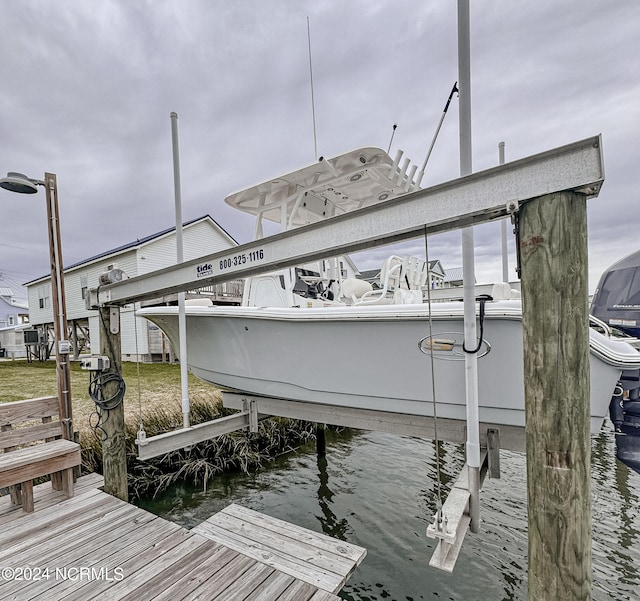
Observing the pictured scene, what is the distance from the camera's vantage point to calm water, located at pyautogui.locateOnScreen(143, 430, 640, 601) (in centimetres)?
298

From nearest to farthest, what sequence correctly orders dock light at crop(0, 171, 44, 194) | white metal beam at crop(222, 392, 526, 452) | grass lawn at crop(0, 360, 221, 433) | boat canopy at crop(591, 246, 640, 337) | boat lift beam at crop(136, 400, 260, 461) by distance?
1. white metal beam at crop(222, 392, 526, 452)
2. dock light at crop(0, 171, 44, 194)
3. boat lift beam at crop(136, 400, 260, 461)
4. boat canopy at crop(591, 246, 640, 337)
5. grass lawn at crop(0, 360, 221, 433)

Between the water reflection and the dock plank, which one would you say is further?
the water reflection

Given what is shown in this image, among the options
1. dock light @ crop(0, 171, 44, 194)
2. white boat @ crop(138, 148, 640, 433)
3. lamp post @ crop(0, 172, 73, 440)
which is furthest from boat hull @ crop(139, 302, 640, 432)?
dock light @ crop(0, 171, 44, 194)

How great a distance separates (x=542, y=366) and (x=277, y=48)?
5.48m

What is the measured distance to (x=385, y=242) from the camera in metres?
1.92

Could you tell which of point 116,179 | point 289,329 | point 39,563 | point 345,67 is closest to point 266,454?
point 289,329

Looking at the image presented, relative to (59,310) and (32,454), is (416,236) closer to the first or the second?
(32,454)

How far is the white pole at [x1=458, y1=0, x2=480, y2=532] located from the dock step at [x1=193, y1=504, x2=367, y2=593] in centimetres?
91

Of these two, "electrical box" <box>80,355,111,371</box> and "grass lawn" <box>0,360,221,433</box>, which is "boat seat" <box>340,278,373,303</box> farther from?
"grass lawn" <box>0,360,221,433</box>

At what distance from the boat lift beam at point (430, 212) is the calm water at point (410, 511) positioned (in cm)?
298

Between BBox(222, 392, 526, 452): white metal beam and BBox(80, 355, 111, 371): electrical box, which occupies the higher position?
BBox(80, 355, 111, 371): electrical box

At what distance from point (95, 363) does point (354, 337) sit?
2.43 metres

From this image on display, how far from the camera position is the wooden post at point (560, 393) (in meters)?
1.37

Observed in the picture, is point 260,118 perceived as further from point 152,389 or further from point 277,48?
point 152,389
